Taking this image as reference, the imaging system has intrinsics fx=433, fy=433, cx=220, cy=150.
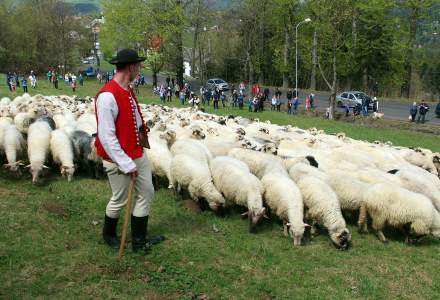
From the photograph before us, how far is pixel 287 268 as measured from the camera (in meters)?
6.78

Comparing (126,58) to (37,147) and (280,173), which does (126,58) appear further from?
(37,147)

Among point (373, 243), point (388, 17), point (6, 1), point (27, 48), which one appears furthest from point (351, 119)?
point (6, 1)

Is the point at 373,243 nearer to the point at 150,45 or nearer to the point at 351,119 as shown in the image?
the point at 351,119

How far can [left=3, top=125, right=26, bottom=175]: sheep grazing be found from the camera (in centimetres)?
1014

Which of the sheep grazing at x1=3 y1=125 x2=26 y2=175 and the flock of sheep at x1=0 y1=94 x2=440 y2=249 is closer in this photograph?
the flock of sheep at x1=0 y1=94 x2=440 y2=249

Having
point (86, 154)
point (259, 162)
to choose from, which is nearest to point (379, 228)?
point (259, 162)

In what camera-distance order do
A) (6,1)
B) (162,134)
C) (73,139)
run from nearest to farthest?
1. (73,139)
2. (162,134)
3. (6,1)

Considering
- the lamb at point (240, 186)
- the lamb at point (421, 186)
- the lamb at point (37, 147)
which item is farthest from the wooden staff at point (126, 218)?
the lamb at point (421, 186)

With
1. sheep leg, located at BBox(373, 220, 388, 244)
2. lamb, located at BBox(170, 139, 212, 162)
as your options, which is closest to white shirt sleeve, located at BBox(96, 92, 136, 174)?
lamb, located at BBox(170, 139, 212, 162)

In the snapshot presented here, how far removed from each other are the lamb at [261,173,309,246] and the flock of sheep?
2 cm

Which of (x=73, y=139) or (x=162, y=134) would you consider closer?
(x=73, y=139)

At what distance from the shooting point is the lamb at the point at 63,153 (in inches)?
409

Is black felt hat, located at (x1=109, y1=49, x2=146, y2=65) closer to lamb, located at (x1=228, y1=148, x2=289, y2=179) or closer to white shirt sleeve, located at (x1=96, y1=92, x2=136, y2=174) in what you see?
white shirt sleeve, located at (x1=96, y1=92, x2=136, y2=174)

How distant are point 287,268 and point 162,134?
6.73 meters
